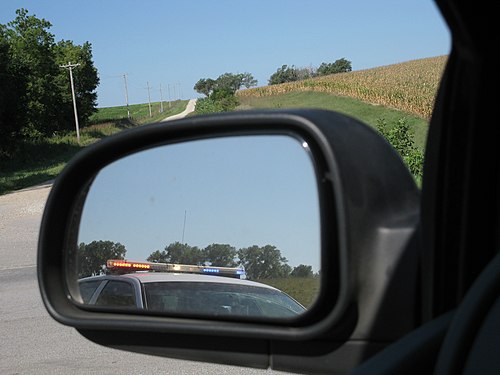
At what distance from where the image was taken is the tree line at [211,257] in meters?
1.56

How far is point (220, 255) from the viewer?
1.67 metres

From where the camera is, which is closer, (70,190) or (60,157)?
(70,190)

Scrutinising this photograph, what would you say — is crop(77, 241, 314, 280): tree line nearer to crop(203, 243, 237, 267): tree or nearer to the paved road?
crop(203, 243, 237, 267): tree


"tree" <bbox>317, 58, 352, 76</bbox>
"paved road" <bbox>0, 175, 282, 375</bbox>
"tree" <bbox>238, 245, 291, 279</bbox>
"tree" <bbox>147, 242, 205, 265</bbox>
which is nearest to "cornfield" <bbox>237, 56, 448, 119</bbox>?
"paved road" <bbox>0, 175, 282, 375</bbox>

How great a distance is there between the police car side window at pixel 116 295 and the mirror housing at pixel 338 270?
15cm

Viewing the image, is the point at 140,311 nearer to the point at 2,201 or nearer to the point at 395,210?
the point at 395,210

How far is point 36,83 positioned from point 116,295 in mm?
60395

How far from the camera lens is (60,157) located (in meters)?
44.6

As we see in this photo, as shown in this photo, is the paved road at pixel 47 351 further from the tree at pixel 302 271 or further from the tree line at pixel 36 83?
the tree line at pixel 36 83

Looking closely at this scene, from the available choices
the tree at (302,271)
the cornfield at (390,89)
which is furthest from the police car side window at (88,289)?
the cornfield at (390,89)

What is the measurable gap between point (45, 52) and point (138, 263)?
63194 mm

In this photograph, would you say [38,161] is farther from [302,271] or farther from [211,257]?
[302,271]

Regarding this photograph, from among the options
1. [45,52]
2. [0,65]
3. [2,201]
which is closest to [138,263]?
[2,201]

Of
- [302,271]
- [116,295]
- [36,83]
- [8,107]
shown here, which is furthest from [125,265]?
[36,83]
